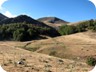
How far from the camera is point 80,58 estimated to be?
123 feet

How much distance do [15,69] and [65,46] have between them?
29036 mm

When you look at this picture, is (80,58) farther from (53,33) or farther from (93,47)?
(53,33)

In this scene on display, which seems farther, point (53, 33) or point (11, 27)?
point (53, 33)

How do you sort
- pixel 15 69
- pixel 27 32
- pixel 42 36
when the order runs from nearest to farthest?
1. pixel 15 69
2. pixel 27 32
3. pixel 42 36

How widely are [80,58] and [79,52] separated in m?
3.27

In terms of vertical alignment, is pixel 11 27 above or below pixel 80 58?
above

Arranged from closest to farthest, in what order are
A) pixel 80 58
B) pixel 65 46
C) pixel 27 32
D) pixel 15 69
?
1. pixel 15 69
2. pixel 80 58
3. pixel 65 46
4. pixel 27 32

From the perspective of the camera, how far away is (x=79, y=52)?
1607 inches

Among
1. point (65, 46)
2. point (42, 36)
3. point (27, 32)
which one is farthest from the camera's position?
point (42, 36)

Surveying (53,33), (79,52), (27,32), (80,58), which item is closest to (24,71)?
(80,58)

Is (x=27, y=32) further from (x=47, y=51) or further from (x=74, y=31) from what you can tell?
(x=47, y=51)

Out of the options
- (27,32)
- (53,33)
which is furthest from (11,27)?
(53,33)

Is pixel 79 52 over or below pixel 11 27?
below

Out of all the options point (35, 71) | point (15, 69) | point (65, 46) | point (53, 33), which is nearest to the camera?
point (15, 69)
